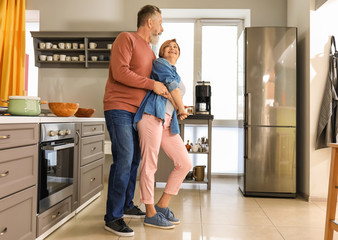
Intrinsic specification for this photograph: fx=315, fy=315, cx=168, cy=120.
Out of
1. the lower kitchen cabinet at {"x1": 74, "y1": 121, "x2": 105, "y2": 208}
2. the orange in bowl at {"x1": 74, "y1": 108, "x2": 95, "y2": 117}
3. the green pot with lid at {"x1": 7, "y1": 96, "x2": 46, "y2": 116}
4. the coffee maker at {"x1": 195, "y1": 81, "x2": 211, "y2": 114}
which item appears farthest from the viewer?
the coffee maker at {"x1": 195, "y1": 81, "x2": 211, "y2": 114}

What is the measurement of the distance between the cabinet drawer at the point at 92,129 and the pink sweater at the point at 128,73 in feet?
2.23

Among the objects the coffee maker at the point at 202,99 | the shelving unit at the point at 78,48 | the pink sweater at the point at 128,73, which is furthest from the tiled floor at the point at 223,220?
the shelving unit at the point at 78,48

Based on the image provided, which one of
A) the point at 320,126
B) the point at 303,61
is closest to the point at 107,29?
the point at 303,61

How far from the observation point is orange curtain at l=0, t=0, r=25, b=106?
151 inches

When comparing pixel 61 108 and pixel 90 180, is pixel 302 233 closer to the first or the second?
pixel 90 180

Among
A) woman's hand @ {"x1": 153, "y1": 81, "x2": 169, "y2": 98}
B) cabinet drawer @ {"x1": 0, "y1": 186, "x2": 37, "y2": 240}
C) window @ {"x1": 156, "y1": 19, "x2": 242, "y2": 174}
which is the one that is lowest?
cabinet drawer @ {"x1": 0, "y1": 186, "x2": 37, "y2": 240}

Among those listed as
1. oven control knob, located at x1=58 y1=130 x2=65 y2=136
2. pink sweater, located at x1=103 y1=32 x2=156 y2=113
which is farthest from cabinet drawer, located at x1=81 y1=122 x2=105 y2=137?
pink sweater, located at x1=103 y1=32 x2=156 y2=113

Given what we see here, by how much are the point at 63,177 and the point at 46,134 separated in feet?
1.44

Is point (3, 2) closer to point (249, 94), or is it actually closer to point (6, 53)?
point (6, 53)

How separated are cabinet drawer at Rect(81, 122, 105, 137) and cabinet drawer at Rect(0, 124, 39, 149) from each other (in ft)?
2.64

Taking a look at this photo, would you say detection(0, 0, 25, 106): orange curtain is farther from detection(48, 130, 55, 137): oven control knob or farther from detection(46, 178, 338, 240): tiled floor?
detection(48, 130, 55, 137): oven control knob

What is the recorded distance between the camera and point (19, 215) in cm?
165

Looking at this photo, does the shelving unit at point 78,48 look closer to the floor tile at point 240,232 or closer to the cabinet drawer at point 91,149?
the cabinet drawer at point 91,149

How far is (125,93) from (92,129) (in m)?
0.94
